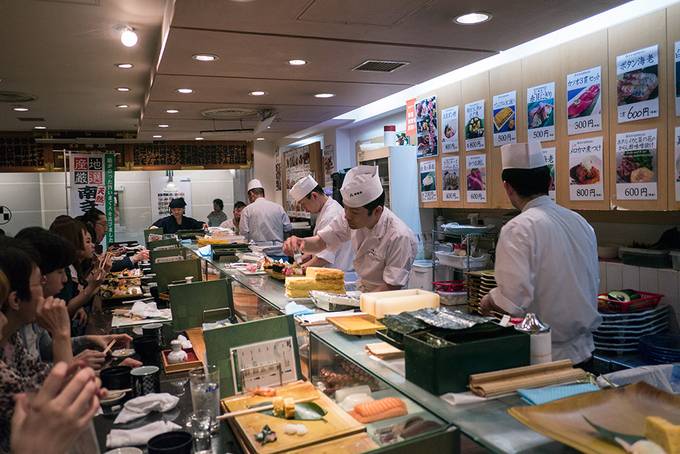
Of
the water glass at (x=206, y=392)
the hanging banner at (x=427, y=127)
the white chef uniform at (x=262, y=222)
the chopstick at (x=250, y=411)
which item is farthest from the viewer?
the white chef uniform at (x=262, y=222)

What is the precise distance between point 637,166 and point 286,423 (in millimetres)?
2817

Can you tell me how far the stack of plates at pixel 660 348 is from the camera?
9.56 ft

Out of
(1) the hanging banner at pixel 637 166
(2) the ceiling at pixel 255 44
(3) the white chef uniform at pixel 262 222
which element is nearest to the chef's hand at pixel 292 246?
(2) the ceiling at pixel 255 44

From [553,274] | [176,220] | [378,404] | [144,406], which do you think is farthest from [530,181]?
[176,220]

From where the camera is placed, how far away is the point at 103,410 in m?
1.83

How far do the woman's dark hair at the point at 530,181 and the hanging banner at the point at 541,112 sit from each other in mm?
1569

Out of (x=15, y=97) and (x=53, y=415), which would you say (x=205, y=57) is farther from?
A: (x=15, y=97)

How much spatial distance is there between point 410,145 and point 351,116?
186 centimetres

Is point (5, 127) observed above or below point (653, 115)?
above

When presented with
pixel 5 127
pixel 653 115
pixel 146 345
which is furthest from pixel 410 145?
pixel 5 127

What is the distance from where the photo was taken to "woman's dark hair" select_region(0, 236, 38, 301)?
5.91 ft

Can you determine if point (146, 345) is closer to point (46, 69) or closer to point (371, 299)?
point (371, 299)

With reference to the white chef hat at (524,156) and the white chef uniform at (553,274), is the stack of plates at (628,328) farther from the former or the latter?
the white chef hat at (524,156)

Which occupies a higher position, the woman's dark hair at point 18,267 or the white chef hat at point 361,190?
the white chef hat at point 361,190
